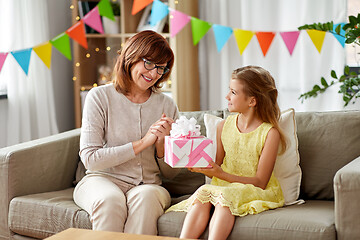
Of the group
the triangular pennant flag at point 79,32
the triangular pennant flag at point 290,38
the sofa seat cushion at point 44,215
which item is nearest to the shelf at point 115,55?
the triangular pennant flag at point 79,32

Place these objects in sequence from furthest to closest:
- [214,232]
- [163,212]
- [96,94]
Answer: [96,94], [163,212], [214,232]

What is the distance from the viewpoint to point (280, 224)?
1999 mm

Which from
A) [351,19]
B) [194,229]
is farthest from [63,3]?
[194,229]

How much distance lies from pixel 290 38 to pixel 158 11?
91 centimetres

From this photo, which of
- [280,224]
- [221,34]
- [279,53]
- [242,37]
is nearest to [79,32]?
[221,34]

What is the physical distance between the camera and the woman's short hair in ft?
7.60

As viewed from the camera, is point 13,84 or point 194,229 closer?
point 194,229

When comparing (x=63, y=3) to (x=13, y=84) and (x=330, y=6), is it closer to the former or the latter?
(x=13, y=84)

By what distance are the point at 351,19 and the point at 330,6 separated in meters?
0.83

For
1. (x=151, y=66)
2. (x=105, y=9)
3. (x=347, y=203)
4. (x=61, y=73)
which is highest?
(x=105, y=9)

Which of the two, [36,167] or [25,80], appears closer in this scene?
[36,167]

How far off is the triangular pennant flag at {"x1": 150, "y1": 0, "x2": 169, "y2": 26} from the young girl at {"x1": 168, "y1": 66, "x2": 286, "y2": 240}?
1.48 metres

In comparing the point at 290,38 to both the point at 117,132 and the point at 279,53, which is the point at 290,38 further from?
the point at 117,132

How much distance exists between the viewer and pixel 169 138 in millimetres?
2064
